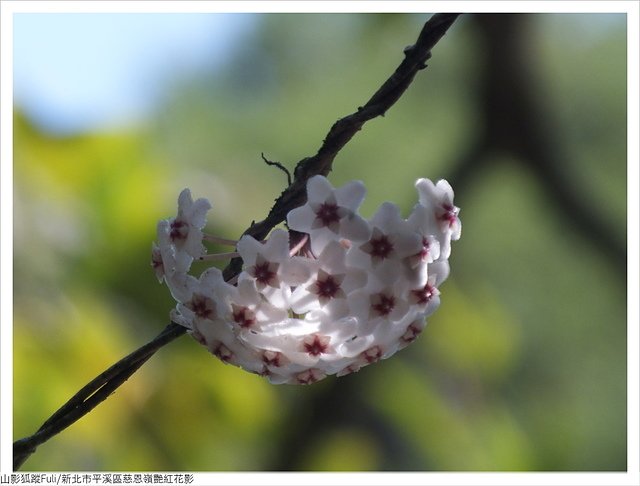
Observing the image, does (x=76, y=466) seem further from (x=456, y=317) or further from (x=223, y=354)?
(x=223, y=354)

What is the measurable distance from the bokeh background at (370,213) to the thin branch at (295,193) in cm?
195

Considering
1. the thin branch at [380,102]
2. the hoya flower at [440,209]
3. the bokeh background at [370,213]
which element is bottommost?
the bokeh background at [370,213]

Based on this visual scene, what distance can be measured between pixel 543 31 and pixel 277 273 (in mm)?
3050

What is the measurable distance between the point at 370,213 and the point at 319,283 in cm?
327

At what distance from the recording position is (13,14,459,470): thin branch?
31.2 inches

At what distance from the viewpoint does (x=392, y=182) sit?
5059mm

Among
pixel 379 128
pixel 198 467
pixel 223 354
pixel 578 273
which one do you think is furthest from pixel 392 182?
pixel 223 354

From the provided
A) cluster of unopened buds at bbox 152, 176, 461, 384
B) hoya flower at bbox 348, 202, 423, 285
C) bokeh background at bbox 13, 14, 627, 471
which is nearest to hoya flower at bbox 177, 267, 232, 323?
cluster of unopened buds at bbox 152, 176, 461, 384

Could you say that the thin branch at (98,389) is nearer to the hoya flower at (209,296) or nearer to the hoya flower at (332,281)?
the hoya flower at (209,296)

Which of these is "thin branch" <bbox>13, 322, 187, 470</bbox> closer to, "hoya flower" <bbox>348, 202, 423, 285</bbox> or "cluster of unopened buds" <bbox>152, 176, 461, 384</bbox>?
"cluster of unopened buds" <bbox>152, 176, 461, 384</bbox>

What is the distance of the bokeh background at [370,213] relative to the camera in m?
2.91

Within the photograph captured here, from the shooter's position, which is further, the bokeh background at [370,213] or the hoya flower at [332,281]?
the bokeh background at [370,213]

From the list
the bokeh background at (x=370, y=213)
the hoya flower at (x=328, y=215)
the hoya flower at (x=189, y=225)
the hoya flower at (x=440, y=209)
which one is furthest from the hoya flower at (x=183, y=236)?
the bokeh background at (x=370, y=213)

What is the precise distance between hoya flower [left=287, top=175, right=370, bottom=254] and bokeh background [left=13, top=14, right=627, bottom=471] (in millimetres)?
2126
